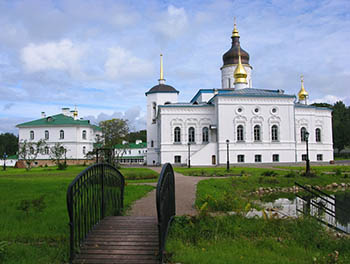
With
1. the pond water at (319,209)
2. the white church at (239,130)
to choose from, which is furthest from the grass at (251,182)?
the white church at (239,130)

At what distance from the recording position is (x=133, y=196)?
12062 millimetres

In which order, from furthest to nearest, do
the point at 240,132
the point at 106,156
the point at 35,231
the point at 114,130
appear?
the point at 114,130 → the point at 240,132 → the point at 106,156 → the point at 35,231

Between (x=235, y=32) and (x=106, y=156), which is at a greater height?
(x=235, y=32)

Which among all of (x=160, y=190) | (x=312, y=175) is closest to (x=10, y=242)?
(x=160, y=190)

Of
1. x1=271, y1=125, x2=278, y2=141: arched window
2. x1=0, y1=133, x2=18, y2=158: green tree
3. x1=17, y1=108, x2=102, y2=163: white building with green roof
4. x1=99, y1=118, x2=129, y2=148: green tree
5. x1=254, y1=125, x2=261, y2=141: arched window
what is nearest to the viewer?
x1=254, y1=125, x2=261, y2=141: arched window

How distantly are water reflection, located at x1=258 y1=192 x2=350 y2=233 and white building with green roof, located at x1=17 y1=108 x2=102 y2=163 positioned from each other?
40461mm

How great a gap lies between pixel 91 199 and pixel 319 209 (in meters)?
8.10

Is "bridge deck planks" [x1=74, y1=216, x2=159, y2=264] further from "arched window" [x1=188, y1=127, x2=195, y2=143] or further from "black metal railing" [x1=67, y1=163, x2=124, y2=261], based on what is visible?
"arched window" [x1=188, y1=127, x2=195, y2=143]

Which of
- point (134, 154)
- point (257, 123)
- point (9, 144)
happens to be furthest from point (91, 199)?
point (9, 144)

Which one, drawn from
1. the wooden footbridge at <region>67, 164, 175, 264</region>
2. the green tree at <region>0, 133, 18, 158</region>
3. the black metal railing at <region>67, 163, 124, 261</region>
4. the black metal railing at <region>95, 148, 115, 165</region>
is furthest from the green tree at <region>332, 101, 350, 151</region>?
the green tree at <region>0, 133, 18, 158</region>

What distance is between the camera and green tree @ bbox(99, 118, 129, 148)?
42156 mm

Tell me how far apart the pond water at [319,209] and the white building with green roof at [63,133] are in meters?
40.5

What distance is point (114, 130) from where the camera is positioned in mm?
42656

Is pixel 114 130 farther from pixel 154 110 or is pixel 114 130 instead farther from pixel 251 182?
pixel 251 182
